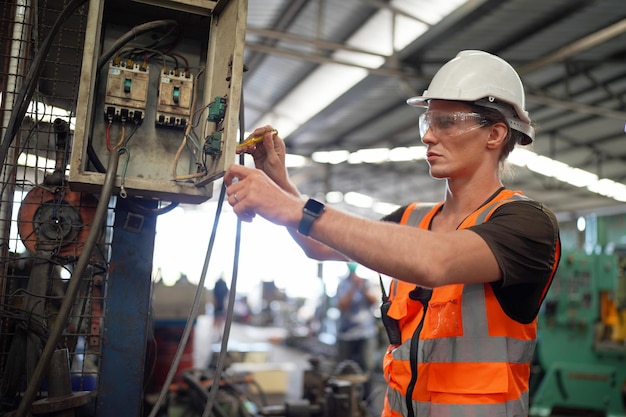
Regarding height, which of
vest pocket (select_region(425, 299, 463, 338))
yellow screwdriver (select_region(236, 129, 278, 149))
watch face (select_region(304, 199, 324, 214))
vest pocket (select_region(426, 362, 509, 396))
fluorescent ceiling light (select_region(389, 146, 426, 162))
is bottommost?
vest pocket (select_region(426, 362, 509, 396))

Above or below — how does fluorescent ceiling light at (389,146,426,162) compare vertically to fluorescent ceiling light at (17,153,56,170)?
above

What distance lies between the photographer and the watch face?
129 cm

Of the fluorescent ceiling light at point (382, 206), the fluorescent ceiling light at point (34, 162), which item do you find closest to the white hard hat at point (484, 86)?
the fluorescent ceiling light at point (34, 162)

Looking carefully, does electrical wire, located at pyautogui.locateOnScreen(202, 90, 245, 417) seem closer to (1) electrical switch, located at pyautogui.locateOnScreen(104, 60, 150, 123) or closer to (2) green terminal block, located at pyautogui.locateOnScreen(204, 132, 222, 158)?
(2) green terminal block, located at pyautogui.locateOnScreen(204, 132, 222, 158)

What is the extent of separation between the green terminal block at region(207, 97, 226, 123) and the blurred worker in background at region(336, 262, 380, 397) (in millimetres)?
5427

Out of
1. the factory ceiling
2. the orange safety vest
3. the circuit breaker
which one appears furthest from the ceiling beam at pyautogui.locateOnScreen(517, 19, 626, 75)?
the circuit breaker

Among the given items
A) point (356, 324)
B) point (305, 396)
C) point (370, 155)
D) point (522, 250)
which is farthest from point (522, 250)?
point (370, 155)

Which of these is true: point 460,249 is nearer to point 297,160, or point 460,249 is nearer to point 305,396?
point 305,396

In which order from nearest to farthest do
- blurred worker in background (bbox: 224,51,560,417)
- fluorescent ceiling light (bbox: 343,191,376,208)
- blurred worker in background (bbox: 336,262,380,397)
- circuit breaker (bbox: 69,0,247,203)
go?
blurred worker in background (bbox: 224,51,560,417), circuit breaker (bbox: 69,0,247,203), blurred worker in background (bbox: 336,262,380,397), fluorescent ceiling light (bbox: 343,191,376,208)

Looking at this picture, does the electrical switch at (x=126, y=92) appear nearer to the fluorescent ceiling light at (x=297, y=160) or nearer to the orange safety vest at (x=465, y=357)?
the orange safety vest at (x=465, y=357)

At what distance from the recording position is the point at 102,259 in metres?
1.93

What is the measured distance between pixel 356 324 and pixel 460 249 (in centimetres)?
599

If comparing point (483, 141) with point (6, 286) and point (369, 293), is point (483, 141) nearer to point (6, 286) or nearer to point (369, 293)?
point (6, 286)

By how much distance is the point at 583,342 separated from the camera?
6.20m
